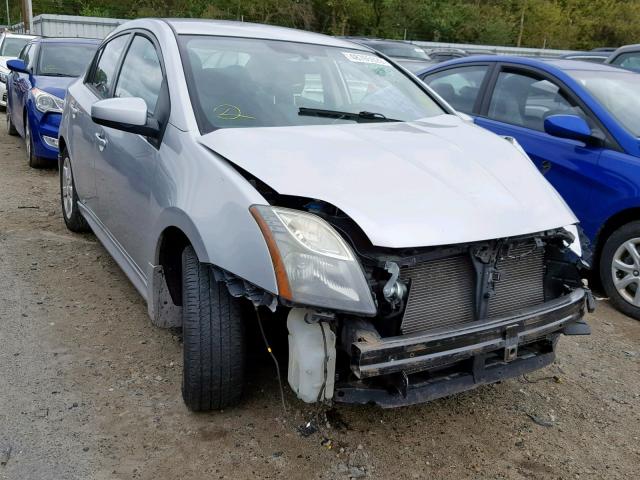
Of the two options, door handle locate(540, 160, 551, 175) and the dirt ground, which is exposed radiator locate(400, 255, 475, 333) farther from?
door handle locate(540, 160, 551, 175)

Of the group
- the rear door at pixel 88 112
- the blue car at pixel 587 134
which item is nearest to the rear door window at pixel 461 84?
the blue car at pixel 587 134

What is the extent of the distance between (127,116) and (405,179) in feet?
4.57

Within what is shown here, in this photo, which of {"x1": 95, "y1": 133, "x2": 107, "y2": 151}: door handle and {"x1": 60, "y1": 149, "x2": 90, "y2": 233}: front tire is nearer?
{"x1": 95, "y1": 133, "x2": 107, "y2": 151}: door handle

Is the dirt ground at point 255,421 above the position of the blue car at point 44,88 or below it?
below

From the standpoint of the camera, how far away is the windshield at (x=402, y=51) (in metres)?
14.8

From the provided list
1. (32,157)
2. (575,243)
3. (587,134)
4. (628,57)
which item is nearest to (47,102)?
(32,157)

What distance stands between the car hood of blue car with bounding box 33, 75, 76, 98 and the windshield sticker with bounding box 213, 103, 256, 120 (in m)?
4.96

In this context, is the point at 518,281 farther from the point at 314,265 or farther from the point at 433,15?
the point at 433,15

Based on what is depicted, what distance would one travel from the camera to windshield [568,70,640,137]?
4516 millimetres

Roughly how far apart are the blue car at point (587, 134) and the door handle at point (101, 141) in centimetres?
300

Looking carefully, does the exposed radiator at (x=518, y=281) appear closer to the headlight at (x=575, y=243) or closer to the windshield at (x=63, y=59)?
the headlight at (x=575, y=243)

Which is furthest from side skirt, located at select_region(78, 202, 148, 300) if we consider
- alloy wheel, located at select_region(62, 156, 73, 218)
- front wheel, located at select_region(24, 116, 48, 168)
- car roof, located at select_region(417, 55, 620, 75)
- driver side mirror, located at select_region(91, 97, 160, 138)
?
car roof, located at select_region(417, 55, 620, 75)

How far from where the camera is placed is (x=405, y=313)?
239 centimetres

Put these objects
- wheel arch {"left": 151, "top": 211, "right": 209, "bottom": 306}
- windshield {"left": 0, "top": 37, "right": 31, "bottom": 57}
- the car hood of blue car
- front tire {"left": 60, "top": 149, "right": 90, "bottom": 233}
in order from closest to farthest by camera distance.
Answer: wheel arch {"left": 151, "top": 211, "right": 209, "bottom": 306}, front tire {"left": 60, "top": 149, "right": 90, "bottom": 233}, the car hood of blue car, windshield {"left": 0, "top": 37, "right": 31, "bottom": 57}
